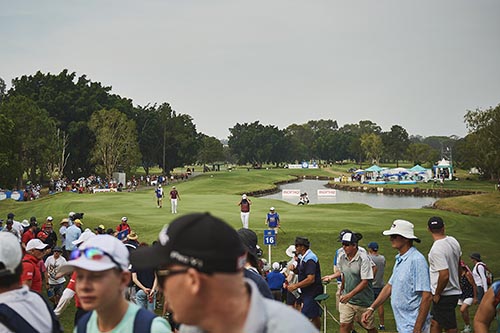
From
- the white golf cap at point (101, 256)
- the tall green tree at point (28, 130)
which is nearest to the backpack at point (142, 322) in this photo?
the white golf cap at point (101, 256)

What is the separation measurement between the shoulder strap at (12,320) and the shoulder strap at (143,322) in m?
0.89

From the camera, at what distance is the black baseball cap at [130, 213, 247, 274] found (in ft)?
7.35

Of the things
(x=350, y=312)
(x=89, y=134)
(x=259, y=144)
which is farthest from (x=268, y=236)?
(x=259, y=144)

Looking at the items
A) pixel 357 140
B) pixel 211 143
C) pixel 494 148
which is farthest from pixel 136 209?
pixel 357 140

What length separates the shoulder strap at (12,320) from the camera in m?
3.62

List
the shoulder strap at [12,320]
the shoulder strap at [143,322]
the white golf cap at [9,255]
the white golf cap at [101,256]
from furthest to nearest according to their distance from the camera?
the white golf cap at [9,255] → the shoulder strap at [12,320] → the white golf cap at [101,256] → the shoulder strap at [143,322]

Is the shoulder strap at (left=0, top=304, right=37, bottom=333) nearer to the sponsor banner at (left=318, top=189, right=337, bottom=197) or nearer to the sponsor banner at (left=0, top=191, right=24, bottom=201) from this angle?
the sponsor banner at (left=0, top=191, right=24, bottom=201)

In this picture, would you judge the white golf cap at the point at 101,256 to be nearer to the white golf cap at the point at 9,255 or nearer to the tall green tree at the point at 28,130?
the white golf cap at the point at 9,255

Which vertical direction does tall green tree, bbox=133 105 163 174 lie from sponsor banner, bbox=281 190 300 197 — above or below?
above

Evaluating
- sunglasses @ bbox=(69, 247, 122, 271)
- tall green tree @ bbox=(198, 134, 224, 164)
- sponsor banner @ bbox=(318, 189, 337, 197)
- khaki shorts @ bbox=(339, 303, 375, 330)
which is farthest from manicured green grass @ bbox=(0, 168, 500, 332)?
tall green tree @ bbox=(198, 134, 224, 164)

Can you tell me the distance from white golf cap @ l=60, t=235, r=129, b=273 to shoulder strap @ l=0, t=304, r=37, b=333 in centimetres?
53

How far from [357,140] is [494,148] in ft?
292

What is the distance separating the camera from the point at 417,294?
680 cm

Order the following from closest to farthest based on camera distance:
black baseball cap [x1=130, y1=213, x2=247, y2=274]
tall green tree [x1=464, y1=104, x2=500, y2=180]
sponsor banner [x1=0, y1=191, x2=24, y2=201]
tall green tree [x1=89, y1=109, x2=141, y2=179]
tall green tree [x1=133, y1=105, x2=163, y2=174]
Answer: black baseball cap [x1=130, y1=213, x2=247, y2=274] < sponsor banner [x1=0, y1=191, x2=24, y2=201] < tall green tree [x1=89, y1=109, x2=141, y2=179] < tall green tree [x1=464, y1=104, x2=500, y2=180] < tall green tree [x1=133, y1=105, x2=163, y2=174]
